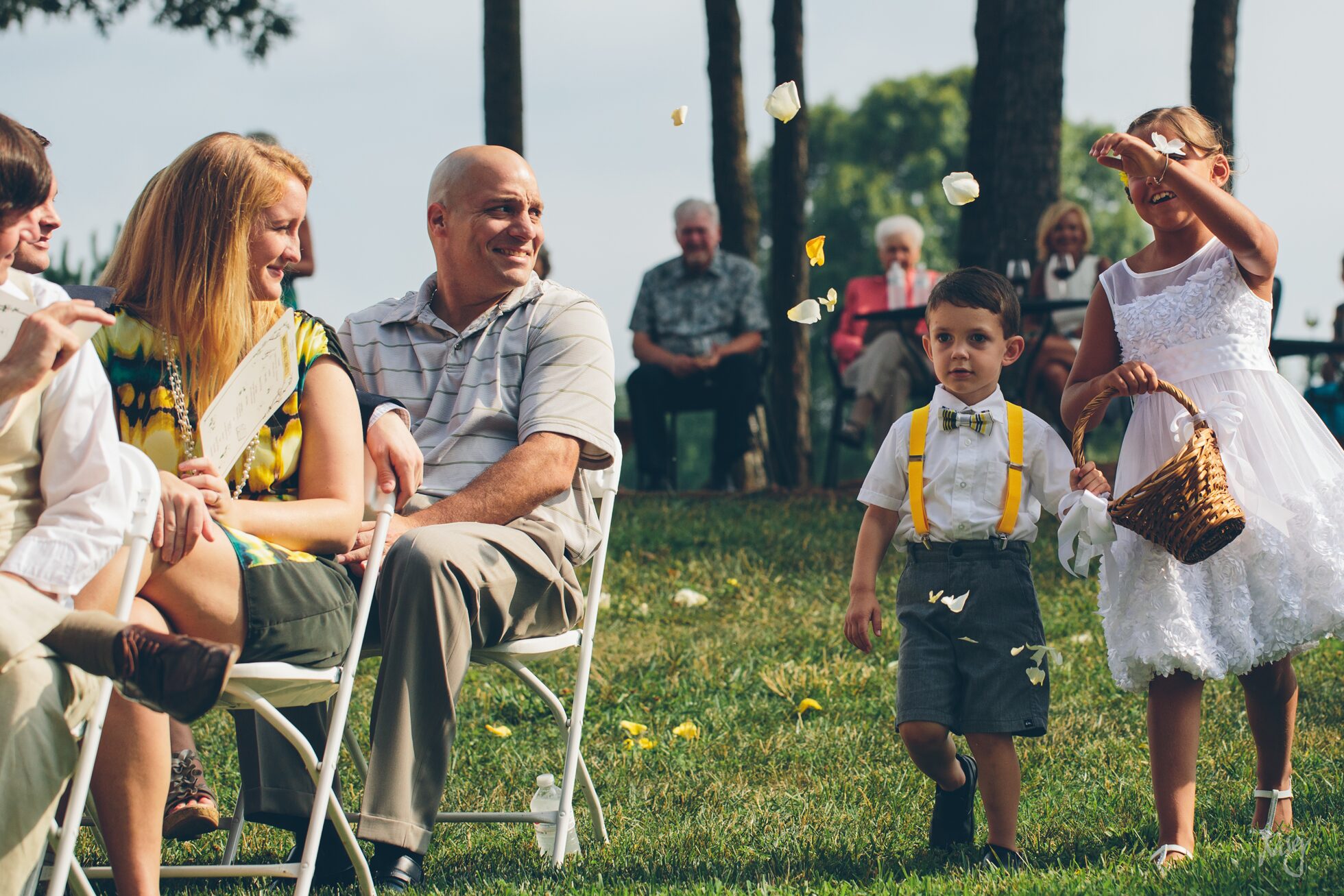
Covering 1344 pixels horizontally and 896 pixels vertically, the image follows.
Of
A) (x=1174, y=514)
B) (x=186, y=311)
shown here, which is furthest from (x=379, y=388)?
(x=1174, y=514)

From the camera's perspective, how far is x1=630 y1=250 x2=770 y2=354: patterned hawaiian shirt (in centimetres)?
930

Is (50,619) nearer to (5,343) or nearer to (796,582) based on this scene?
(5,343)

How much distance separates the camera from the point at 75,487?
2.53 metres

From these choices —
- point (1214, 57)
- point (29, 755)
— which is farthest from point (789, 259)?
point (29, 755)

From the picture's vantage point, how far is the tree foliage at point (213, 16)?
10414 millimetres

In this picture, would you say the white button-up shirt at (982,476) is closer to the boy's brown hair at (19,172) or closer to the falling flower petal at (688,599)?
the boy's brown hair at (19,172)

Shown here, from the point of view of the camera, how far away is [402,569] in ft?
10.4

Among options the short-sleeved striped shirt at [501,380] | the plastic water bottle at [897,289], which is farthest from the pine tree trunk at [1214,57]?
the short-sleeved striped shirt at [501,380]

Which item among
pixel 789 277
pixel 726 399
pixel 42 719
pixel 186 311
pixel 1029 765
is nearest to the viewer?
pixel 42 719

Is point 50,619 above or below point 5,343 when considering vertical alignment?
below

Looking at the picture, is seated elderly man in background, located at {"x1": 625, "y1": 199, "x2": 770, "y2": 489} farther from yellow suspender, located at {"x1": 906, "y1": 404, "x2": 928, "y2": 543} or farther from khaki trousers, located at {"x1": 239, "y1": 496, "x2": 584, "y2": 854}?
khaki trousers, located at {"x1": 239, "y1": 496, "x2": 584, "y2": 854}

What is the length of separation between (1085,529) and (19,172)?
7.36 ft

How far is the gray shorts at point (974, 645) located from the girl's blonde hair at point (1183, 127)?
39.5 inches

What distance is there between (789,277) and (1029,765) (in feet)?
24.9
